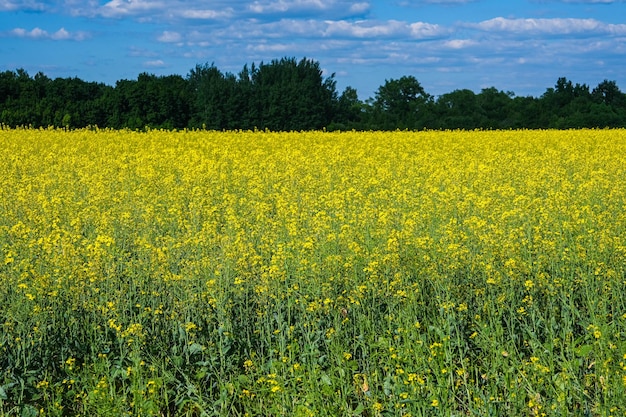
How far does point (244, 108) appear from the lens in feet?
118

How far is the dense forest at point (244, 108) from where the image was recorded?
3425 cm

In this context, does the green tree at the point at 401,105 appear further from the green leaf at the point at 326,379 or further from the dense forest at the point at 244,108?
the green leaf at the point at 326,379

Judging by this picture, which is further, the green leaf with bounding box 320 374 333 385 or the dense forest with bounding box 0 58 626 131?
the dense forest with bounding box 0 58 626 131

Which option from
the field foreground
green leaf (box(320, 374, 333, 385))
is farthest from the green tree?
green leaf (box(320, 374, 333, 385))

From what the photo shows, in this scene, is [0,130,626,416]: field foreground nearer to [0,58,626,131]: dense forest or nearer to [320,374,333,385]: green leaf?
[320,374,333,385]: green leaf

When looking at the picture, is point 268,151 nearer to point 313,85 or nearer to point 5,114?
point 5,114

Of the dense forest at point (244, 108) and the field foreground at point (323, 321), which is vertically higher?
the dense forest at point (244, 108)

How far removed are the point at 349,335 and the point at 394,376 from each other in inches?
43.8

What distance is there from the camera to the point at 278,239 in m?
9.21

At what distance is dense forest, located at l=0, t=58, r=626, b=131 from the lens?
34.2 meters

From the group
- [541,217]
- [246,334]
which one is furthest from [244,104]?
[246,334]

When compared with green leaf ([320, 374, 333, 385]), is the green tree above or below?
above

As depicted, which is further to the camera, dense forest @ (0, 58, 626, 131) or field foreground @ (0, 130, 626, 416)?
dense forest @ (0, 58, 626, 131)

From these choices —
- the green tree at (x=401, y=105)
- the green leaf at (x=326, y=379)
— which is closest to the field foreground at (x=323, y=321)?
the green leaf at (x=326, y=379)
